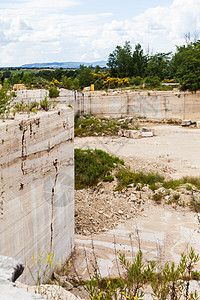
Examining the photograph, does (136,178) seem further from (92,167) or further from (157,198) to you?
(92,167)

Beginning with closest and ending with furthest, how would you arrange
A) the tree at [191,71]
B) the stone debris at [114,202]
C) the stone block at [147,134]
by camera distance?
the stone debris at [114,202]
the stone block at [147,134]
the tree at [191,71]

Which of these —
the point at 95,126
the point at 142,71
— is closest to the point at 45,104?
the point at 95,126

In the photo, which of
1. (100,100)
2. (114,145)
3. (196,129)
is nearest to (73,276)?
(114,145)

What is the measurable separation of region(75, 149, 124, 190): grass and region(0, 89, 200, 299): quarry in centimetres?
37

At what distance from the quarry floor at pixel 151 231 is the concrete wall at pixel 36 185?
1.05m

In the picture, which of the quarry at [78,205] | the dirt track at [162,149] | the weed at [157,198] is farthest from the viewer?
the dirt track at [162,149]

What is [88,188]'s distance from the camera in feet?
43.6

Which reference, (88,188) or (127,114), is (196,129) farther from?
(88,188)

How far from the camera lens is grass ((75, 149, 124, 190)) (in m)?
13.5

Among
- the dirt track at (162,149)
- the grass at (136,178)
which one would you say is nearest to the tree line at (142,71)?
the dirt track at (162,149)

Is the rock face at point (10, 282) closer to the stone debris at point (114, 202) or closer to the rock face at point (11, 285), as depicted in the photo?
the rock face at point (11, 285)

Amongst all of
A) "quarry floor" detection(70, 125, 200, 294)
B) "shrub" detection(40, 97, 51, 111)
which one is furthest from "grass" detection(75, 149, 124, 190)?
"shrub" detection(40, 97, 51, 111)

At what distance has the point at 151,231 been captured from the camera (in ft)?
33.9

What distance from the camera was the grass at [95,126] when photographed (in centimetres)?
2561
